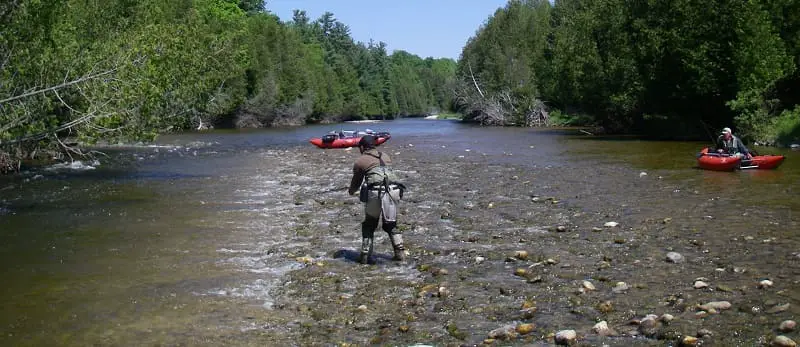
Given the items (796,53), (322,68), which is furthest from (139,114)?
→ (322,68)

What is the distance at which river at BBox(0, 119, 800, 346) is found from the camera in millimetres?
8812

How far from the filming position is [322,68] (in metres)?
128

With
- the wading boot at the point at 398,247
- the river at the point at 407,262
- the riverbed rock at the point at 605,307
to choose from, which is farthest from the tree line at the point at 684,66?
the riverbed rock at the point at 605,307

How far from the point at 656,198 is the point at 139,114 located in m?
17.3

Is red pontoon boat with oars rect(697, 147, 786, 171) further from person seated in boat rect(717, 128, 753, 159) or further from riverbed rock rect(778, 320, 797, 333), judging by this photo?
riverbed rock rect(778, 320, 797, 333)

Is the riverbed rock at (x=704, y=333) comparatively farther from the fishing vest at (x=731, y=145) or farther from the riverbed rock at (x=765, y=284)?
the fishing vest at (x=731, y=145)

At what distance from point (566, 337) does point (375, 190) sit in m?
4.77

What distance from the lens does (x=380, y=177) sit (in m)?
11.9

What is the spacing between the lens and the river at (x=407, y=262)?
28.9ft

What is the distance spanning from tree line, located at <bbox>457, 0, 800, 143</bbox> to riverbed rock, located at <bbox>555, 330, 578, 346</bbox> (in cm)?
3479

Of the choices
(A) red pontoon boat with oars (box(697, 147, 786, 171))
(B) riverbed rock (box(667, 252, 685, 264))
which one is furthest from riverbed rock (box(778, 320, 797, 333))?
(A) red pontoon boat with oars (box(697, 147, 786, 171))

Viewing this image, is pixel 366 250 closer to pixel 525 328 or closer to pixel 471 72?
pixel 525 328

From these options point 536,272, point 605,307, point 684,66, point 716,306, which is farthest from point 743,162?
point 684,66

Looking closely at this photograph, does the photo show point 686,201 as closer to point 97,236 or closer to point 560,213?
point 560,213
